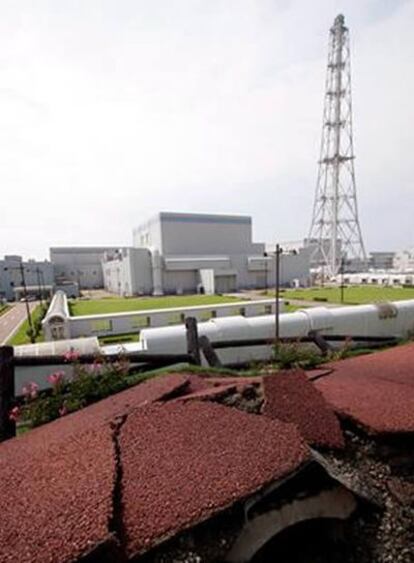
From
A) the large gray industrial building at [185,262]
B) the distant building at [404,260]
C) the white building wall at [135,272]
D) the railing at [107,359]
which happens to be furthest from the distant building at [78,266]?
the distant building at [404,260]

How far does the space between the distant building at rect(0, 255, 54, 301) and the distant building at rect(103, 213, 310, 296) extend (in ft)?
29.2

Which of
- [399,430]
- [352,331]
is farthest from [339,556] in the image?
[352,331]

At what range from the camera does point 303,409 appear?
260 cm

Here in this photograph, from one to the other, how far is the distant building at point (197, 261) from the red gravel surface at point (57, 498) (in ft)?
119

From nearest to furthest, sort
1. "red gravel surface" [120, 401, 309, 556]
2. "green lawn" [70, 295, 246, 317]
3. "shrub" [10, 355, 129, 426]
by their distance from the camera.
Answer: "red gravel surface" [120, 401, 309, 556] → "shrub" [10, 355, 129, 426] → "green lawn" [70, 295, 246, 317]

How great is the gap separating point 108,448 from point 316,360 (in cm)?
369

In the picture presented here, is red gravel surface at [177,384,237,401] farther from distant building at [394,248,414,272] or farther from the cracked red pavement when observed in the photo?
distant building at [394,248,414,272]

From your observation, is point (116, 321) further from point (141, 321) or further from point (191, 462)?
point (191, 462)

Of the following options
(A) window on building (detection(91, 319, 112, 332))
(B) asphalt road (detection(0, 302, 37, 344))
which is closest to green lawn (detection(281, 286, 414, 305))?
(A) window on building (detection(91, 319, 112, 332))

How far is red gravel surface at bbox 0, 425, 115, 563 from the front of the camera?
60.2 inches

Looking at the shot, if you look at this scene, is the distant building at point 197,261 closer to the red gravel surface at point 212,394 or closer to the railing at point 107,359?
the railing at point 107,359

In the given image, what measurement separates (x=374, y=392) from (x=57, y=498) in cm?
264

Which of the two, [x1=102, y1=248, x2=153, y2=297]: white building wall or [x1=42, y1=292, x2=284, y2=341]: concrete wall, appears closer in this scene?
[x1=42, y1=292, x2=284, y2=341]: concrete wall

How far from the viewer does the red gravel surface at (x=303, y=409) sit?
94.3 inches
